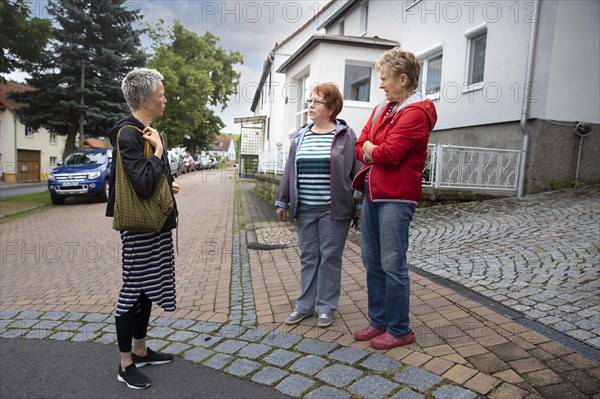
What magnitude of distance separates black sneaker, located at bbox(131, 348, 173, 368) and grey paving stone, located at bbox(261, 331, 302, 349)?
26.9 inches

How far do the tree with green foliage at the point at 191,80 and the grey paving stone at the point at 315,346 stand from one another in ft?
104

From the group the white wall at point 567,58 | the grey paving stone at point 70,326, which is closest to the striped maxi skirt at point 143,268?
the grey paving stone at point 70,326

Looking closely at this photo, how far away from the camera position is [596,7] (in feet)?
29.0

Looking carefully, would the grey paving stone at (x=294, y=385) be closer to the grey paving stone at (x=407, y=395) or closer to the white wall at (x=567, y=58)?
the grey paving stone at (x=407, y=395)

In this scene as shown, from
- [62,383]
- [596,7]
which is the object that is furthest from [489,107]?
[62,383]

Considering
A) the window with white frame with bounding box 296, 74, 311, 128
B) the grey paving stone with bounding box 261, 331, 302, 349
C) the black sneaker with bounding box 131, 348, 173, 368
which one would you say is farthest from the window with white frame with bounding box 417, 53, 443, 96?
the black sneaker with bounding box 131, 348, 173, 368

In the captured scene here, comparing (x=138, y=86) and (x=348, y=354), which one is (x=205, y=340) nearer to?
(x=348, y=354)

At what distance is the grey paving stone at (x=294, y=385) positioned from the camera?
2.42 metres

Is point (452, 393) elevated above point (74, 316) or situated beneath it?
elevated above

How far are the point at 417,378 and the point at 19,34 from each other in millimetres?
14946

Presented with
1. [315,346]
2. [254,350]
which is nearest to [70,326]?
[254,350]

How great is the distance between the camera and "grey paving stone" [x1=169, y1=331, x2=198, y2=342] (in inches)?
126

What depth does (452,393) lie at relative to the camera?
230 centimetres

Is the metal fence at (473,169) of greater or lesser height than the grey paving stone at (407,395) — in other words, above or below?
above
